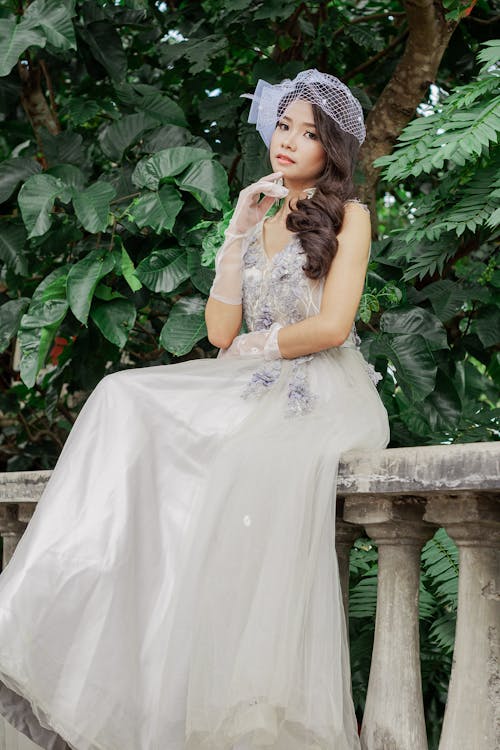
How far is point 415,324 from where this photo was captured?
3.56 metres

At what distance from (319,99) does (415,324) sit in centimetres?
95

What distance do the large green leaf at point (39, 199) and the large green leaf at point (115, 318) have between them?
347 millimetres

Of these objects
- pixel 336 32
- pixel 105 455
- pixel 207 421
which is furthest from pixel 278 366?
pixel 336 32

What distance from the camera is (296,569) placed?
2104 millimetres

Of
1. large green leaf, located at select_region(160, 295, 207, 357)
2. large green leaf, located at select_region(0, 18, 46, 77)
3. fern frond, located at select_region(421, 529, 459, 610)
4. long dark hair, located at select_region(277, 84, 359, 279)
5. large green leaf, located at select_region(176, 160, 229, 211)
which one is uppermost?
large green leaf, located at select_region(0, 18, 46, 77)

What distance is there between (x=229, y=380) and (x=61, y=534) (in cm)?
63

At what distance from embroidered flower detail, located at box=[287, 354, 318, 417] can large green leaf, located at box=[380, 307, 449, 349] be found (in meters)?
0.96

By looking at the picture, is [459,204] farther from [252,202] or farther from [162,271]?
[162,271]

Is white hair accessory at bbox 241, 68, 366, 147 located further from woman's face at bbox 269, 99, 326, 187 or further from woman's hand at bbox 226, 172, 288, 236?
woman's hand at bbox 226, 172, 288, 236

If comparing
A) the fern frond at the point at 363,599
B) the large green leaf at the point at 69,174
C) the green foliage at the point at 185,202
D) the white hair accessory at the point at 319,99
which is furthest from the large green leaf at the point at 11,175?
the fern frond at the point at 363,599

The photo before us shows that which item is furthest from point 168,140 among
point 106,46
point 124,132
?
point 106,46

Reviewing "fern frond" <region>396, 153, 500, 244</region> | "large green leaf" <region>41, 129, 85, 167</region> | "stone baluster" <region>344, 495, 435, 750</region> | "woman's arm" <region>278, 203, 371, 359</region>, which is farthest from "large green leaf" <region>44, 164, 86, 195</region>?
"stone baluster" <region>344, 495, 435, 750</region>

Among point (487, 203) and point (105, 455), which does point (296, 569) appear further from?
point (487, 203)

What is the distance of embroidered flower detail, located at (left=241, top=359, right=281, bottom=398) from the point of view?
8.44ft
